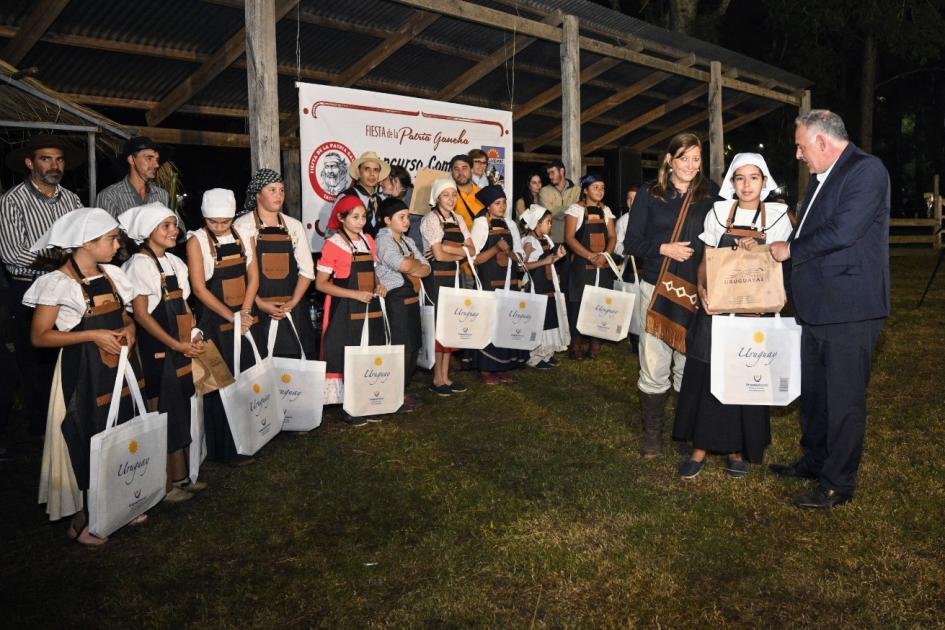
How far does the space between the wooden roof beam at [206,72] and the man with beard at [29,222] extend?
7.69 ft

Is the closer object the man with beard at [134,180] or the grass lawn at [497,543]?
the grass lawn at [497,543]

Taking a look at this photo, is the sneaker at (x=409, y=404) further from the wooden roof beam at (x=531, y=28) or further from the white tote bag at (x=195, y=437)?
the wooden roof beam at (x=531, y=28)

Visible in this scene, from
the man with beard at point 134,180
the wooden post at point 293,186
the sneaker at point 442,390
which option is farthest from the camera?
the wooden post at point 293,186

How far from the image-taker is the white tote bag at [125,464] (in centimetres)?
332

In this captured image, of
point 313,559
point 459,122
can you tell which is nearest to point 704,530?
point 313,559

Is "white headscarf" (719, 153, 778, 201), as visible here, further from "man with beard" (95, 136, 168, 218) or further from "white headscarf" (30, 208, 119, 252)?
"man with beard" (95, 136, 168, 218)

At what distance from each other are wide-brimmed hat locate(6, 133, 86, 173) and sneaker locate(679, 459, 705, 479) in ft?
14.2

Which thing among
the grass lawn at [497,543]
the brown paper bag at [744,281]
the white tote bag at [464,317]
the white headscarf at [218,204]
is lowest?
the grass lawn at [497,543]

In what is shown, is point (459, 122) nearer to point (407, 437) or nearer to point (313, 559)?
point (407, 437)

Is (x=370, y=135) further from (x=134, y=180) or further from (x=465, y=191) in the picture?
(x=134, y=180)

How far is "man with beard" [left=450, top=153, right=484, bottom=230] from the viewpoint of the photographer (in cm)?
667

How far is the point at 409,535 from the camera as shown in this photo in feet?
12.0

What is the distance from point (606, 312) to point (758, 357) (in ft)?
8.90

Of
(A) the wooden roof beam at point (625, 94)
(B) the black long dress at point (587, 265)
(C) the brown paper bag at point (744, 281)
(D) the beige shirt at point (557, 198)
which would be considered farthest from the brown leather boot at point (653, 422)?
(A) the wooden roof beam at point (625, 94)
